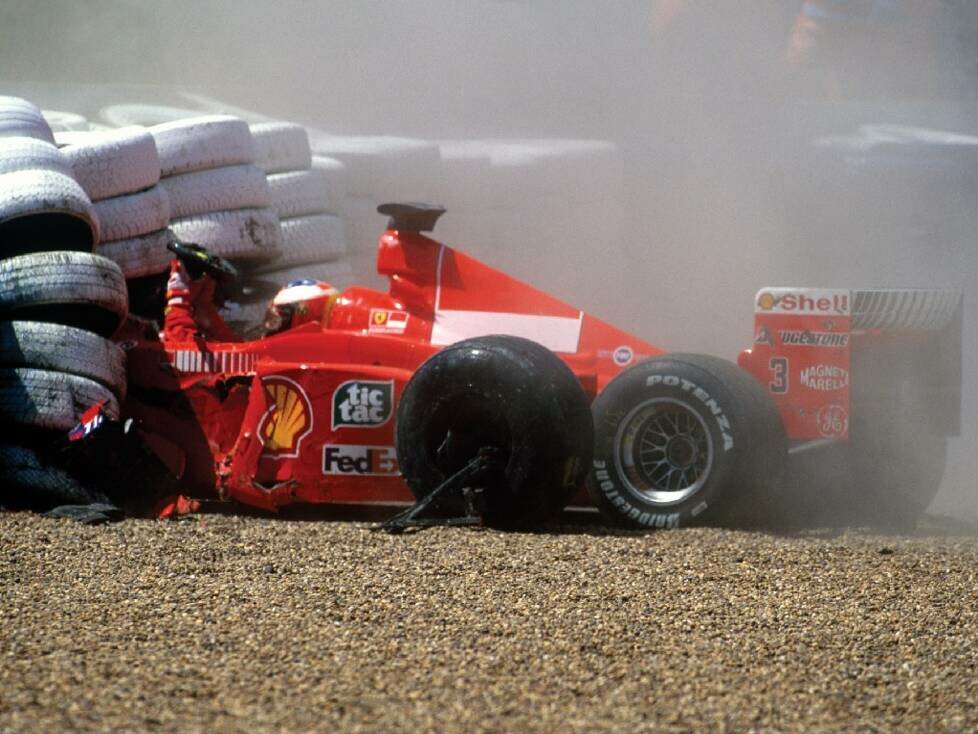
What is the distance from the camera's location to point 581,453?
19.4 ft

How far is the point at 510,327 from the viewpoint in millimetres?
6988

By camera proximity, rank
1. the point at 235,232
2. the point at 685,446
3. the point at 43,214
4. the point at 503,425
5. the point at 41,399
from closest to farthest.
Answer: the point at 503,425 → the point at 685,446 → the point at 41,399 → the point at 43,214 → the point at 235,232

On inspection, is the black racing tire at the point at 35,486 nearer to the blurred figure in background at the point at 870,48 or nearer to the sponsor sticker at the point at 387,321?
the sponsor sticker at the point at 387,321

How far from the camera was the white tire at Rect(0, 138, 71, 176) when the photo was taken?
7.25 m

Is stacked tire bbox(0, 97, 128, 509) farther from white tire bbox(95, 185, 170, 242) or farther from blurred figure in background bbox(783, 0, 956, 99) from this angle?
blurred figure in background bbox(783, 0, 956, 99)

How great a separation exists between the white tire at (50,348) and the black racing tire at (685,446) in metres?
2.43

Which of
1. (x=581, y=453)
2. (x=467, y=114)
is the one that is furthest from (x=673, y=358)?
(x=467, y=114)

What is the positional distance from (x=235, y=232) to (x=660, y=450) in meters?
3.84

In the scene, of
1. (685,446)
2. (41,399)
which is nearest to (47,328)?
(41,399)

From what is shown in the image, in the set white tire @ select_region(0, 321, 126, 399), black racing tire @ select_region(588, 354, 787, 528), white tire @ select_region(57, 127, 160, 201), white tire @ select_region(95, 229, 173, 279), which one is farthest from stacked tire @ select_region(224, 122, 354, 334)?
black racing tire @ select_region(588, 354, 787, 528)

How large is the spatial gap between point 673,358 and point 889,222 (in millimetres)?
5789

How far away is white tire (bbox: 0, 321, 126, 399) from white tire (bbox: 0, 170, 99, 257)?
0.60m

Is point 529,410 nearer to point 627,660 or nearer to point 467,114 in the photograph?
point 627,660

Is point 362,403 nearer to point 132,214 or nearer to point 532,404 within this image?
point 532,404
